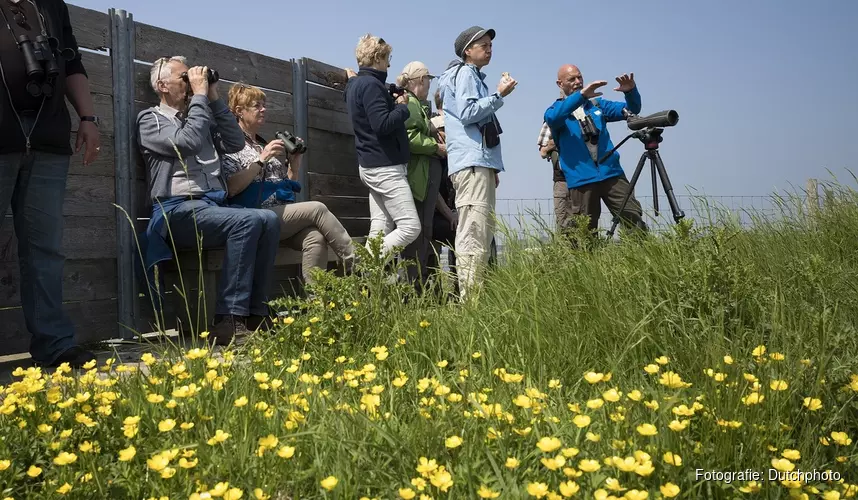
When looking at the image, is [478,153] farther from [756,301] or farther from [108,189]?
[756,301]

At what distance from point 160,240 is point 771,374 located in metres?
3.36

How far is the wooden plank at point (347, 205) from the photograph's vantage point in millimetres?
6254

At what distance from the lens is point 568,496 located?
1.44 meters

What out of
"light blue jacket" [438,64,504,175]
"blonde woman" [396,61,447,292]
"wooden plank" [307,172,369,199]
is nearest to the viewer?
"light blue jacket" [438,64,504,175]

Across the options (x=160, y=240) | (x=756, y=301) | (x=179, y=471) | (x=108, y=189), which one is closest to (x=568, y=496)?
(x=179, y=471)

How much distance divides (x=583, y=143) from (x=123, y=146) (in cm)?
330

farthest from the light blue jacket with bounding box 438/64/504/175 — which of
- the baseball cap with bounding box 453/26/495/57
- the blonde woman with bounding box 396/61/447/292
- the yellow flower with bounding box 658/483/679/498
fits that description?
the yellow flower with bounding box 658/483/679/498

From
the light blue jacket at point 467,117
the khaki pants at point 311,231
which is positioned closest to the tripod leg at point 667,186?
the light blue jacket at point 467,117

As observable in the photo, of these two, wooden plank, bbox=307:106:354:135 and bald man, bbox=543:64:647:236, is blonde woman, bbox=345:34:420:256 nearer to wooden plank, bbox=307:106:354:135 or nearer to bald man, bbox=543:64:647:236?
wooden plank, bbox=307:106:354:135

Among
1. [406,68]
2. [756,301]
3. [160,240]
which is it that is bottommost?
[756,301]

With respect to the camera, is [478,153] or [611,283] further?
[478,153]

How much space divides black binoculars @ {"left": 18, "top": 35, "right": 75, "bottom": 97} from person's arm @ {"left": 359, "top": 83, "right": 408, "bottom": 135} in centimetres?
212

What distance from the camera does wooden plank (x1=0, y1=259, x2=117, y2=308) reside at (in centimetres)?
398

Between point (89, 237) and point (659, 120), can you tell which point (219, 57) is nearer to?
point (89, 237)
